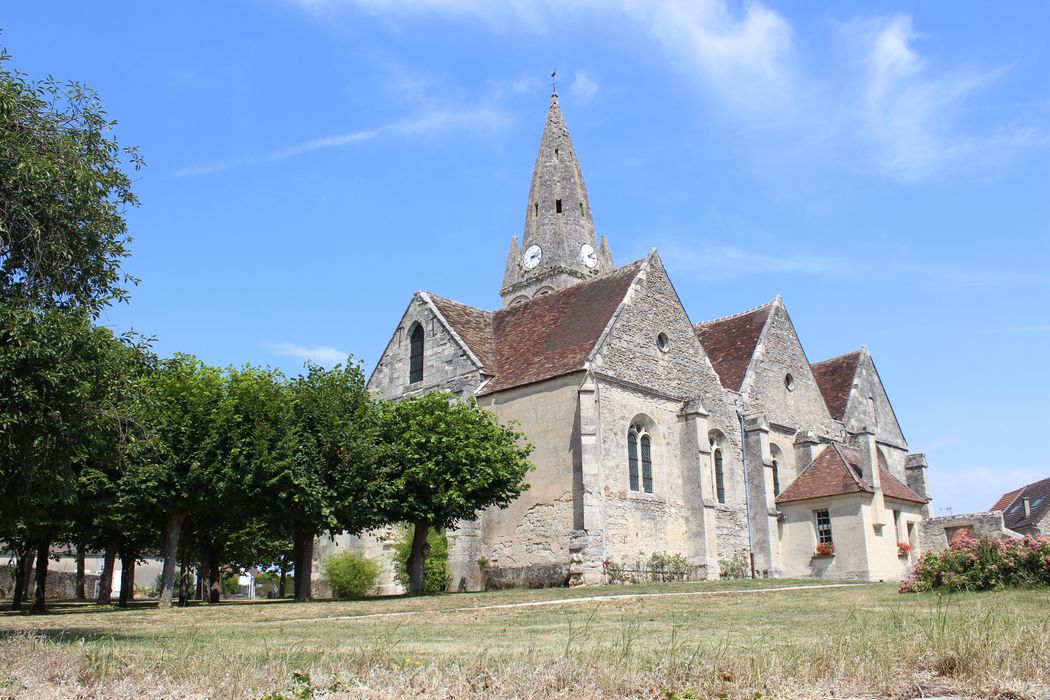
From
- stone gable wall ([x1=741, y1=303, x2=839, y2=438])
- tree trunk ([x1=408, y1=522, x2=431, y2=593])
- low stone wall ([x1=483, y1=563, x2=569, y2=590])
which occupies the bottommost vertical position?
low stone wall ([x1=483, y1=563, x2=569, y2=590])

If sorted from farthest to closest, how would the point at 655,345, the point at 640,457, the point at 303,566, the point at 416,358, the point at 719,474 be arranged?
the point at 416,358
the point at 719,474
the point at 655,345
the point at 640,457
the point at 303,566

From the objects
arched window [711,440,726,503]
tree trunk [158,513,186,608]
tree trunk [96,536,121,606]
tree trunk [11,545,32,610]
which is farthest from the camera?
tree trunk [96,536,121,606]

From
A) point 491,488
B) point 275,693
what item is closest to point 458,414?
point 491,488

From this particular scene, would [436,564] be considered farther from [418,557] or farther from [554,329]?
[554,329]

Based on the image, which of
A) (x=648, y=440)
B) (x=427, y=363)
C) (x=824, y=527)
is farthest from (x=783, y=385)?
(x=427, y=363)

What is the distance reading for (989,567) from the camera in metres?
18.4

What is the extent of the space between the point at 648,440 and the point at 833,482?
732 cm

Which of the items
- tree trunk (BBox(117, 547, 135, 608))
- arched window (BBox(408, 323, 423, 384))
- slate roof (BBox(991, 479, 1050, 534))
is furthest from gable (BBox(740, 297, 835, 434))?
tree trunk (BBox(117, 547, 135, 608))

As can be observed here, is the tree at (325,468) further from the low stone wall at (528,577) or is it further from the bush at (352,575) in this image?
the bush at (352,575)

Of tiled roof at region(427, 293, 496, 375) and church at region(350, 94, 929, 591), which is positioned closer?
church at region(350, 94, 929, 591)

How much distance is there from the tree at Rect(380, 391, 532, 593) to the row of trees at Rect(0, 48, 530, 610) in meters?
0.05

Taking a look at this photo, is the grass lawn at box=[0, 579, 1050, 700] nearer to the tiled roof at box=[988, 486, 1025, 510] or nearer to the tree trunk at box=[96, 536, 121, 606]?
the tree trunk at box=[96, 536, 121, 606]

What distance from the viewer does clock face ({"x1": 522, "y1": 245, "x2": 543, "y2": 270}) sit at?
169 feet

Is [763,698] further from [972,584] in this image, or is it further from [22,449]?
[972,584]
